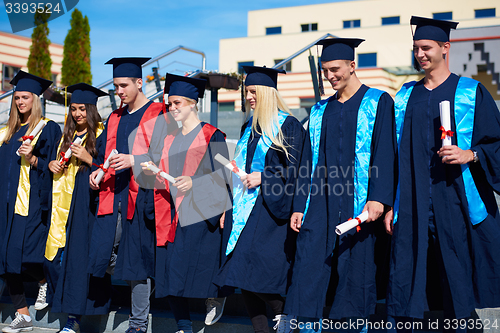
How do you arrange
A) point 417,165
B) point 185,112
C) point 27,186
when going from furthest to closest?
point 27,186 → point 185,112 → point 417,165

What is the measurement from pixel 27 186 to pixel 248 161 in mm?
2191

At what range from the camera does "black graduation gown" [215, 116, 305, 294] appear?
3.06m

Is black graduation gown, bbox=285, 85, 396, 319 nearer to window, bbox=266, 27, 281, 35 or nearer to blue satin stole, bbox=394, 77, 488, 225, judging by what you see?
blue satin stole, bbox=394, 77, 488, 225

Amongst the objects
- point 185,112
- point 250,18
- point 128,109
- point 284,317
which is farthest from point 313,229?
point 250,18

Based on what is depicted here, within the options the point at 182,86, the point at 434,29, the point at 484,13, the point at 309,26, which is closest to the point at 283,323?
the point at 182,86

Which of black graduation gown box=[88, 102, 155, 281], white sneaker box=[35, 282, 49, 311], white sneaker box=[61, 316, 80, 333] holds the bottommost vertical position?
white sneaker box=[61, 316, 80, 333]

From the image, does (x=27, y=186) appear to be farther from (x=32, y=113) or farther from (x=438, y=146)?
(x=438, y=146)

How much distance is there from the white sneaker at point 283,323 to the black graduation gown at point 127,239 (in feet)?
3.34

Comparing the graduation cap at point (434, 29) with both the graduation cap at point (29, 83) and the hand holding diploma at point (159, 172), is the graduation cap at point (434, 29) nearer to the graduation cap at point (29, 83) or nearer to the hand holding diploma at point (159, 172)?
the hand holding diploma at point (159, 172)

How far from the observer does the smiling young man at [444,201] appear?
2.68m

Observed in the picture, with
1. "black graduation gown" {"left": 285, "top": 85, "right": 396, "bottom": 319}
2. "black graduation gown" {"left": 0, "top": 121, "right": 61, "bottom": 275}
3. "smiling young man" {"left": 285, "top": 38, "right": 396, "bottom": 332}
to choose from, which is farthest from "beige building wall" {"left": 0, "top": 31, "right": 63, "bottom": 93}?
"black graduation gown" {"left": 285, "top": 85, "right": 396, "bottom": 319}

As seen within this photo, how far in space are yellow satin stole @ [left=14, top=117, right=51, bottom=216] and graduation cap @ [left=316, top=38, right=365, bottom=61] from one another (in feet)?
8.69

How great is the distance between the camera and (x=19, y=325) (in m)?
4.10

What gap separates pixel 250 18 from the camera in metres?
29.4
